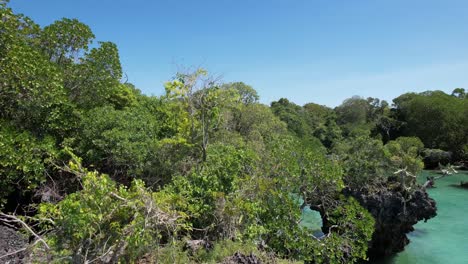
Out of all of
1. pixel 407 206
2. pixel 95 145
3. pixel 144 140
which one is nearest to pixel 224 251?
pixel 144 140

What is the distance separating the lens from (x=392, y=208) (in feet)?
44.9

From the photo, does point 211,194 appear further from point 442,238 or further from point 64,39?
point 442,238

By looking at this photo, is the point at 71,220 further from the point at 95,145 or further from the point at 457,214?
the point at 457,214

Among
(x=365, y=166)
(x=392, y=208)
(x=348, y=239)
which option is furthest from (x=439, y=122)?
(x=348, y=239)

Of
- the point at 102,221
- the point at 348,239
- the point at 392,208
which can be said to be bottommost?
the point at 392,208

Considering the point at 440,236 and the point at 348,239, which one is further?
the point at 440,236

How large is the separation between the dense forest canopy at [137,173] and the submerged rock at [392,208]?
3577 millimetres

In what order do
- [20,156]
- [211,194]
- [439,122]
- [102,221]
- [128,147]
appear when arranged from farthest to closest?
[439,122]
[128,147]
[20,156]
[211,194]
[102,221]

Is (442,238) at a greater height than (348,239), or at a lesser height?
lesser

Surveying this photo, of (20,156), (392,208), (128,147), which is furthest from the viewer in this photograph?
(392,208)

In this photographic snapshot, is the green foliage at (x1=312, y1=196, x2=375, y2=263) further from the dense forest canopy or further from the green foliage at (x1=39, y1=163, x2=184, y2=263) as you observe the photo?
the green foliage at (x1=39, y1=163, x2=184, y2=263)

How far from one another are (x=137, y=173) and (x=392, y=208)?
10.6 m

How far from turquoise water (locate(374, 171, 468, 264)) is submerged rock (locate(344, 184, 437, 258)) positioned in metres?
1.21

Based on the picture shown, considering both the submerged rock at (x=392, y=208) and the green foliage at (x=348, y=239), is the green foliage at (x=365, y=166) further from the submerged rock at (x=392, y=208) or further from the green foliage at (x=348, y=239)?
the green foliage at (x=348, y=239)
